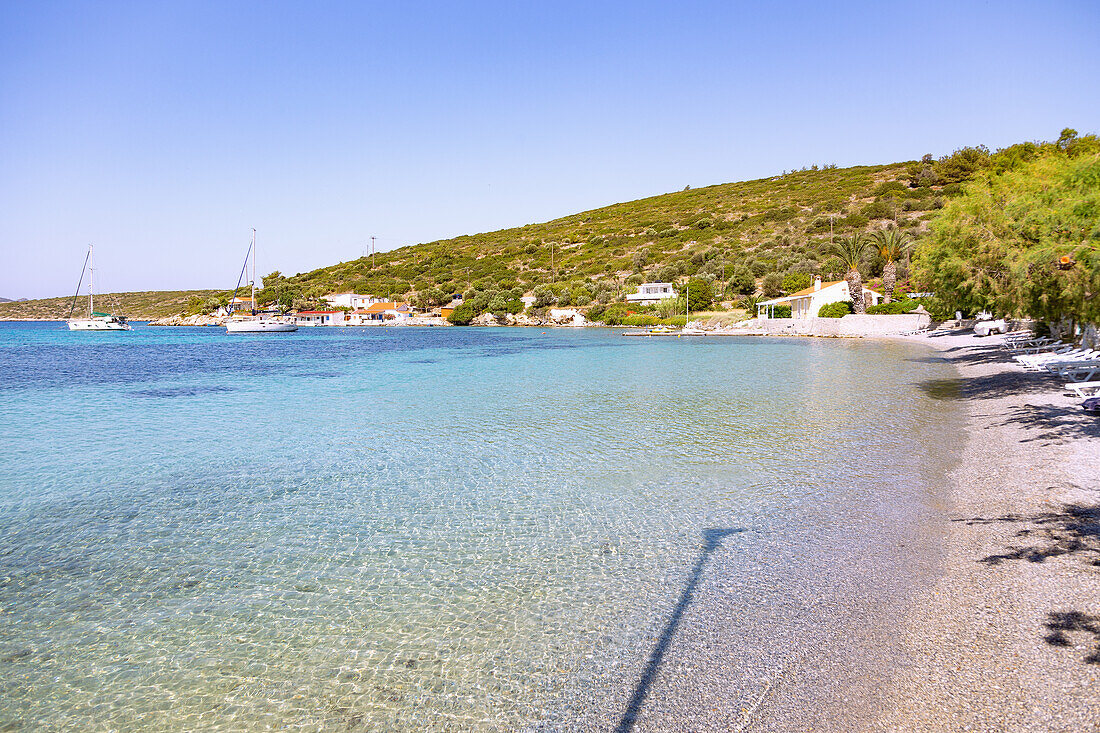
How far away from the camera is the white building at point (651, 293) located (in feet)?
277

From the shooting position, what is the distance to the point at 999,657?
4.95 metres

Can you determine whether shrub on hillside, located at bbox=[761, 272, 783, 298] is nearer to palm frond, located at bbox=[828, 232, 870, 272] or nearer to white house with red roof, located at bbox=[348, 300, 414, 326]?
palm frond, located at bbox=[828, 232, 870, 272]

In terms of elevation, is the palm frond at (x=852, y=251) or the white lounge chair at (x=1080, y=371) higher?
the palm frond at (x=852, y=251)

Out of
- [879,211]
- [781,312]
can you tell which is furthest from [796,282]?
[879,211]

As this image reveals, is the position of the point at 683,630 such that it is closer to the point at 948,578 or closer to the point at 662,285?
the point at 948,578

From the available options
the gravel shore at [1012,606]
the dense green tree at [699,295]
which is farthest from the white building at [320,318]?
the gravel shore at [1012,606]

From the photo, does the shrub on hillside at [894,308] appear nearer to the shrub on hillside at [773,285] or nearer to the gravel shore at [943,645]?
the shrub on hillside at [773,285]

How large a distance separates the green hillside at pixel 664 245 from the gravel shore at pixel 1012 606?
69247mm

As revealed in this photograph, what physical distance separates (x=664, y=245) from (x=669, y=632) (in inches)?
4361

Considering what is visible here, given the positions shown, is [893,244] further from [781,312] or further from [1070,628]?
[1070,628]

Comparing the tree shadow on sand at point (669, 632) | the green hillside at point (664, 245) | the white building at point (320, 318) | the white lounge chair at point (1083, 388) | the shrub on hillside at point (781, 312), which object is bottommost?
the tree shadow on sand at point (669, 632)

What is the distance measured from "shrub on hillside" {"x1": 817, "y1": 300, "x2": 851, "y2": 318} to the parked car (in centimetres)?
1465

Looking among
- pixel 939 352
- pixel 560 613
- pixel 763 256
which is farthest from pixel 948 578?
pixel 763 256

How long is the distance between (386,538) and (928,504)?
768 cm
